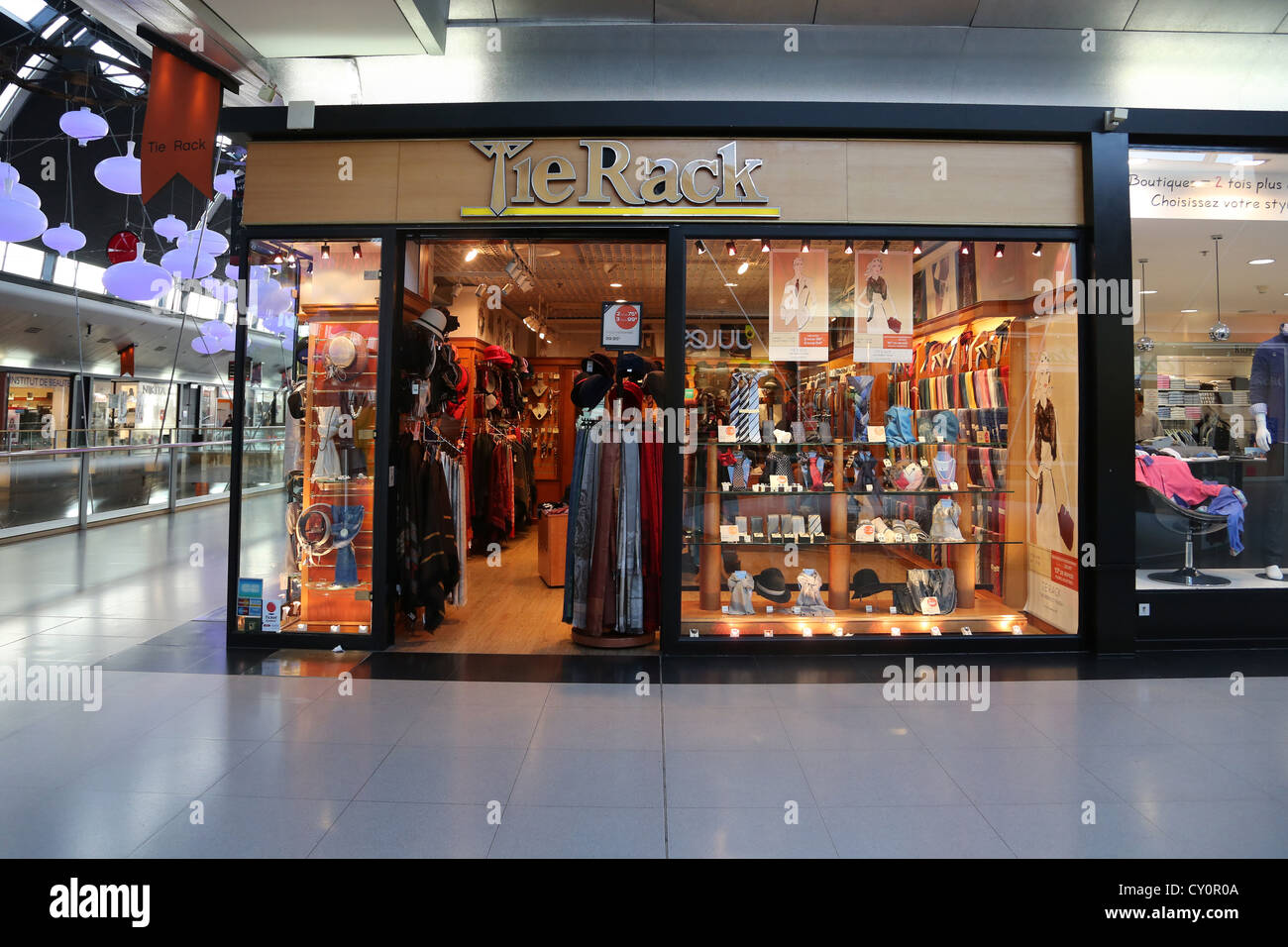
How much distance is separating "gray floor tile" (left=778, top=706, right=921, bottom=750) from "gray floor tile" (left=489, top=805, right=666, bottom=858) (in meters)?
0.97

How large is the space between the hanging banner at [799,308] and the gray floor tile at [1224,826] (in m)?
3.08

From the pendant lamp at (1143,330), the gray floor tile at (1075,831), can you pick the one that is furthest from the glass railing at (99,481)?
the pendant lamp at (1143,330)

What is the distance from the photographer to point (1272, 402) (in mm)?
5328

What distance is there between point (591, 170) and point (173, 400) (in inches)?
941

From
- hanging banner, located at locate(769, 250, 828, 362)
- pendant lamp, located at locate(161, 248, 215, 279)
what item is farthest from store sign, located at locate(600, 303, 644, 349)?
pendant lamp, located at locate(161, 248, 215, 279)

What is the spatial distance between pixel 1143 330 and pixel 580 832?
495 cm

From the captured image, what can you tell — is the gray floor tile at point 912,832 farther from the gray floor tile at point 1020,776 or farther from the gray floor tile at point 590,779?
the gray floor tile at point 590,779

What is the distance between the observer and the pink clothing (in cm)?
493

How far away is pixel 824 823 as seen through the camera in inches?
98.9

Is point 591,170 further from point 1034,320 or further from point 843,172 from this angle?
point 1034,320

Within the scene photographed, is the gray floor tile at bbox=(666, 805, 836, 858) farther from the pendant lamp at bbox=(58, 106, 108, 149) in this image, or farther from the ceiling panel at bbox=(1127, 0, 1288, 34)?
the pendant lamp at bbox=(58, 106, 108, 149)

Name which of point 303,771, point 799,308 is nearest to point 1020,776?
point 303,771

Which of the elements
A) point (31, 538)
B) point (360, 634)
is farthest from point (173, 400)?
point (360, 634)

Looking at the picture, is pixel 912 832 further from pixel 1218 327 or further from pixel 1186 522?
pixel 1218 327
